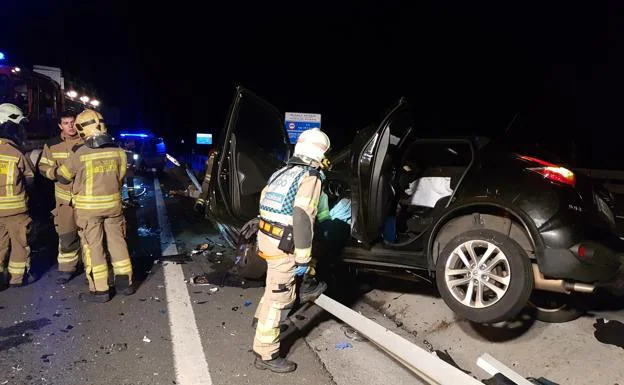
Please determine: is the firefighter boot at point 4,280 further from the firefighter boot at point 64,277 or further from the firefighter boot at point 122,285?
the firefighter boot at point 122,285

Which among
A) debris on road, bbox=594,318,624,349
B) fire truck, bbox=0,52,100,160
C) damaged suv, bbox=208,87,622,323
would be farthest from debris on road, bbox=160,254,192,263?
debris on road, bbox=594,318,624,349

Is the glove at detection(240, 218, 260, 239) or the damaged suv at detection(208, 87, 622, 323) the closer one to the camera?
the damaged suv at detection(208, 87, 622, 323)

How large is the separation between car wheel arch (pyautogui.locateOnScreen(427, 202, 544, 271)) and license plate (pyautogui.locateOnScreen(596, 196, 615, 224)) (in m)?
0.63

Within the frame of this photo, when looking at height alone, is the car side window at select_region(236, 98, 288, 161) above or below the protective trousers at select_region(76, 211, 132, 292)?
above

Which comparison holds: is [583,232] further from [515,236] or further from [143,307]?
[143,307]

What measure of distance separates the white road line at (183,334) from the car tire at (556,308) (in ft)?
9.24

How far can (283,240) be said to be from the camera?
3.42 metres

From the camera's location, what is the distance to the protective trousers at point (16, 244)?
200 inches

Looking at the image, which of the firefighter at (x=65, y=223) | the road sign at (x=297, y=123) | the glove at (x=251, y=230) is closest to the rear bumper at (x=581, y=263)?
the glove at (x=251, y=230)

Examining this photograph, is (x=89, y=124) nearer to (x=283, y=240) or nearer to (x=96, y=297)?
(x=96, y=297)

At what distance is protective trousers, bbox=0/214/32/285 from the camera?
16.7ft

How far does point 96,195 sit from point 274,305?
7.91ft

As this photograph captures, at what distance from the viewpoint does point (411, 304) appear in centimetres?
478

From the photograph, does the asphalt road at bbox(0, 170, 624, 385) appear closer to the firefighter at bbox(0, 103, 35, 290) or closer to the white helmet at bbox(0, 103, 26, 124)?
the firefighter at bbox(0, 103, 35, 290)
